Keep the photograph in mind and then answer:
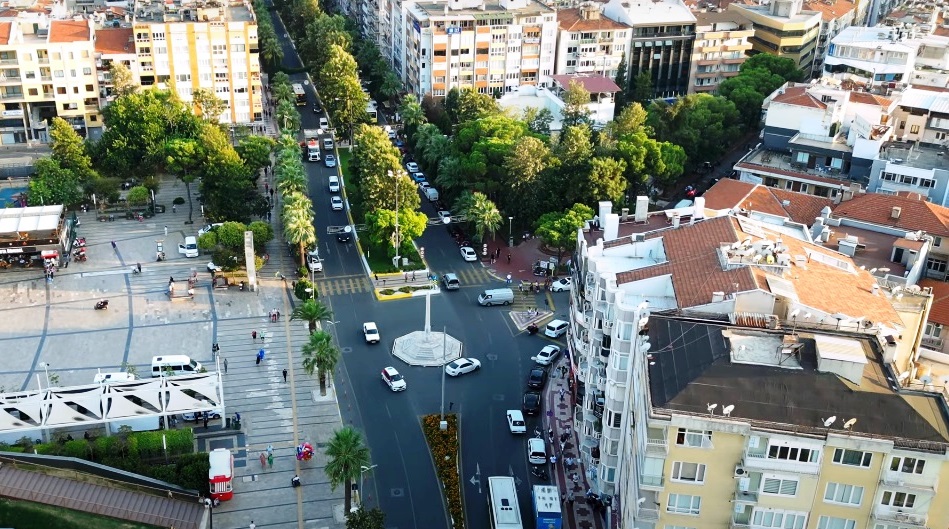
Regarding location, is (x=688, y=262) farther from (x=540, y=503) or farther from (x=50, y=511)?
(x=50, y=511)

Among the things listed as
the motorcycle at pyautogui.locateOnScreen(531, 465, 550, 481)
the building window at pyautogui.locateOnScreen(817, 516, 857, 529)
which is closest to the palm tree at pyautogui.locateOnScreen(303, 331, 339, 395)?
the motorcycle at pyautogui.locateOnScreen(531, 465, 550, 481)

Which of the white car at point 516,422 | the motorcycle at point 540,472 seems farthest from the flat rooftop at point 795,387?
the white car at point 516,422

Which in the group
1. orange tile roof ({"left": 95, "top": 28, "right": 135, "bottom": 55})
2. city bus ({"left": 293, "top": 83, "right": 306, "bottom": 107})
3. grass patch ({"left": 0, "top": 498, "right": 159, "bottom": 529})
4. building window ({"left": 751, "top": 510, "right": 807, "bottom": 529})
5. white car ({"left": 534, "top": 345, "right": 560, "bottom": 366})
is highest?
orange tile roof ({"left": 95, "top": 28, "right": 135, "bottom": 55})

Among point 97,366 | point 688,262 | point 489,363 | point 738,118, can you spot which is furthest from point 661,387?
point 738,118

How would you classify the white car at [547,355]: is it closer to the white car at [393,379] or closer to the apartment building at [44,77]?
the white car at [393,379]

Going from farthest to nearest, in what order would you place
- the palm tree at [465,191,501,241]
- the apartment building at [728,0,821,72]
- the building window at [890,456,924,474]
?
the apartment building at [728,0,821,72]
the palm tree at [465,191,501,241]
the building window at [890,456,924,474]

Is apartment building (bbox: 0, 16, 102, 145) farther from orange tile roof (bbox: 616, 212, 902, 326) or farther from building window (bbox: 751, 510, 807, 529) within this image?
building window (bbox: 751, 510, 807, 529)

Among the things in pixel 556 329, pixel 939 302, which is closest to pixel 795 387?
pixel 939 302
